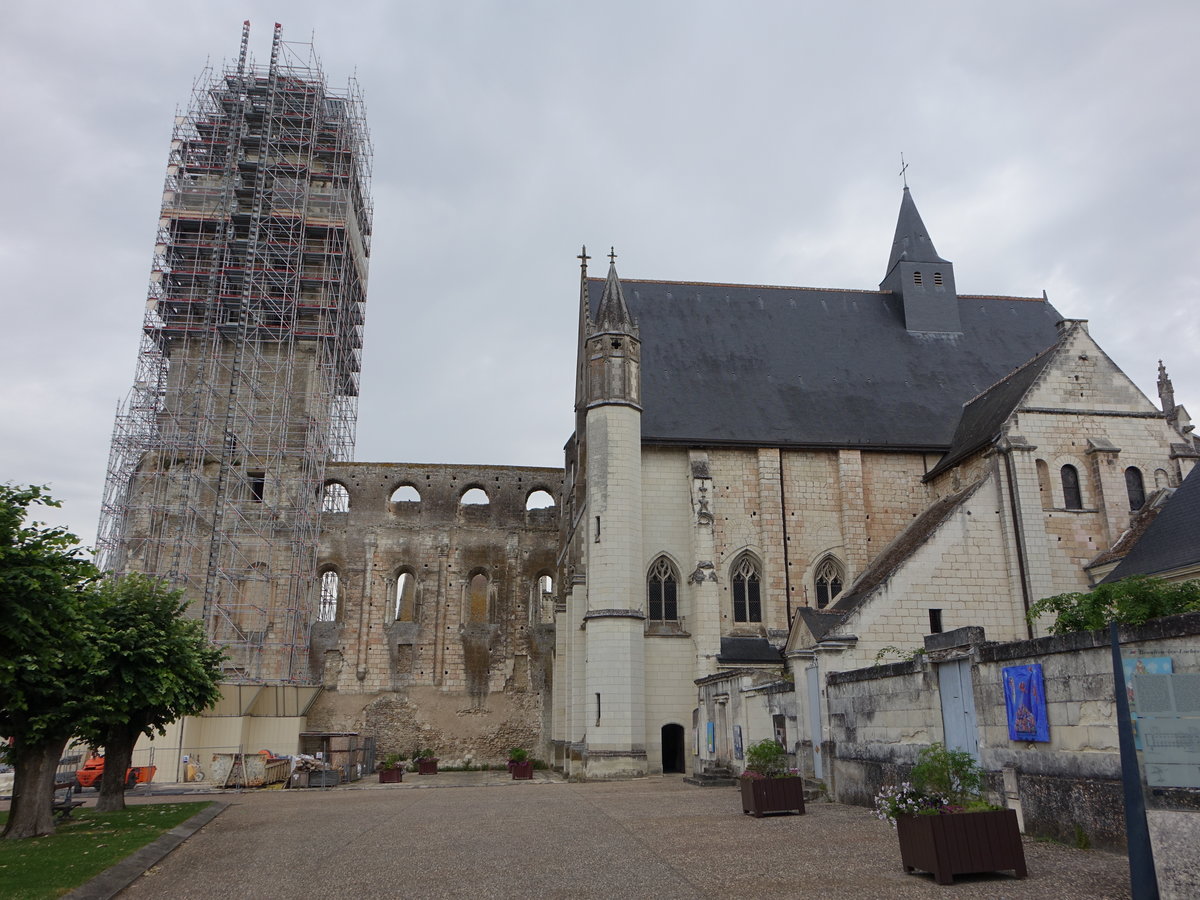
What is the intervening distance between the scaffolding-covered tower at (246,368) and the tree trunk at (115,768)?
12.0 m

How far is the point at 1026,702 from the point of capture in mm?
8922

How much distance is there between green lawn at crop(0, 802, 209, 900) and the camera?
25.6 feet

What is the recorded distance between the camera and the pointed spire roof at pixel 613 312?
25002mm

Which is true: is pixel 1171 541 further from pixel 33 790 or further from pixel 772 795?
pixel 33 790

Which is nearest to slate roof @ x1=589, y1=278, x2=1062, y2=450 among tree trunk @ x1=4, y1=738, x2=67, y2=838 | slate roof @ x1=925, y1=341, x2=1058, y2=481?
slate roof @ x1=925, y1=341, x2=1058, y2=481

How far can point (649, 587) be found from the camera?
2362 cm

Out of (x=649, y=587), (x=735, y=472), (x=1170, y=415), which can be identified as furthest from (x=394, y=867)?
(x=1170, y=415)

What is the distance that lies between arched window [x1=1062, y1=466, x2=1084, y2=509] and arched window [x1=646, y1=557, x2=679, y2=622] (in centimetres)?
958

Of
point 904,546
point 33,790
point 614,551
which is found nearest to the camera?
point 33,790

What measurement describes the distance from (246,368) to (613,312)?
14.1 meters

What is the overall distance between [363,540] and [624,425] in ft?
38.4

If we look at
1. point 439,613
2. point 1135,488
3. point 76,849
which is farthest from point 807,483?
point 76,849

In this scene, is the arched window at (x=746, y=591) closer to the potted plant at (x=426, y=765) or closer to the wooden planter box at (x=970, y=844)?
the potted plant at (x=426, y=765)

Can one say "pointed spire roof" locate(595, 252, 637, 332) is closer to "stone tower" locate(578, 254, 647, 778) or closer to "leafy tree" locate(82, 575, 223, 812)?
"stone tower" locate(578, 254, 647, 778)
